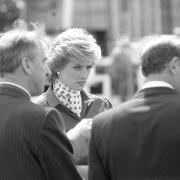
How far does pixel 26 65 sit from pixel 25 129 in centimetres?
32

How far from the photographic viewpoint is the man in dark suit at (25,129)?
2713mm

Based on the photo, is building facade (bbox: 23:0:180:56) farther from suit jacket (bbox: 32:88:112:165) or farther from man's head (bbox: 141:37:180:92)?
man's head (bbox: 141:37:180:92)

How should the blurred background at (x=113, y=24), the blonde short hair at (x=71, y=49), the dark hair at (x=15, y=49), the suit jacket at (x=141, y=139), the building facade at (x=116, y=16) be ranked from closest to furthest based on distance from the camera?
the suit jacket at (x=141, y=139)
the dark hair at (x=15, y=49)
the blonde short hair at (x=71, y=49)
the blurred background at (x=113, y=24)
the building facade at (x=116, y=16)

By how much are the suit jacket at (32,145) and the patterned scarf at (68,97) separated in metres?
0.90

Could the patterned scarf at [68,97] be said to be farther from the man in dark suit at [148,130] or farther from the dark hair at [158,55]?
the dark hair at [158,55]

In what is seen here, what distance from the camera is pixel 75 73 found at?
12.0ft

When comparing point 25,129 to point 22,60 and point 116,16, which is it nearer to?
point 22,60

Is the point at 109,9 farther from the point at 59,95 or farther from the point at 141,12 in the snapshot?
the point at 59,95

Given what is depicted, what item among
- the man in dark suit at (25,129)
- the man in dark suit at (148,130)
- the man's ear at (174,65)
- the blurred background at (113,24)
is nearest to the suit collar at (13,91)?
the man in dark suit at (25,129)

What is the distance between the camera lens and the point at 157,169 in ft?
8.60

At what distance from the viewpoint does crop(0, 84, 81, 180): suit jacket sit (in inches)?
107

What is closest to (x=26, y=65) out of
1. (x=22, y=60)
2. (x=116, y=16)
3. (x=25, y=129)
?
(x=22, y=60)

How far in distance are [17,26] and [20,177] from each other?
986mm

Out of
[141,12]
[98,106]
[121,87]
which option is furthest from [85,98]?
[141,12]
